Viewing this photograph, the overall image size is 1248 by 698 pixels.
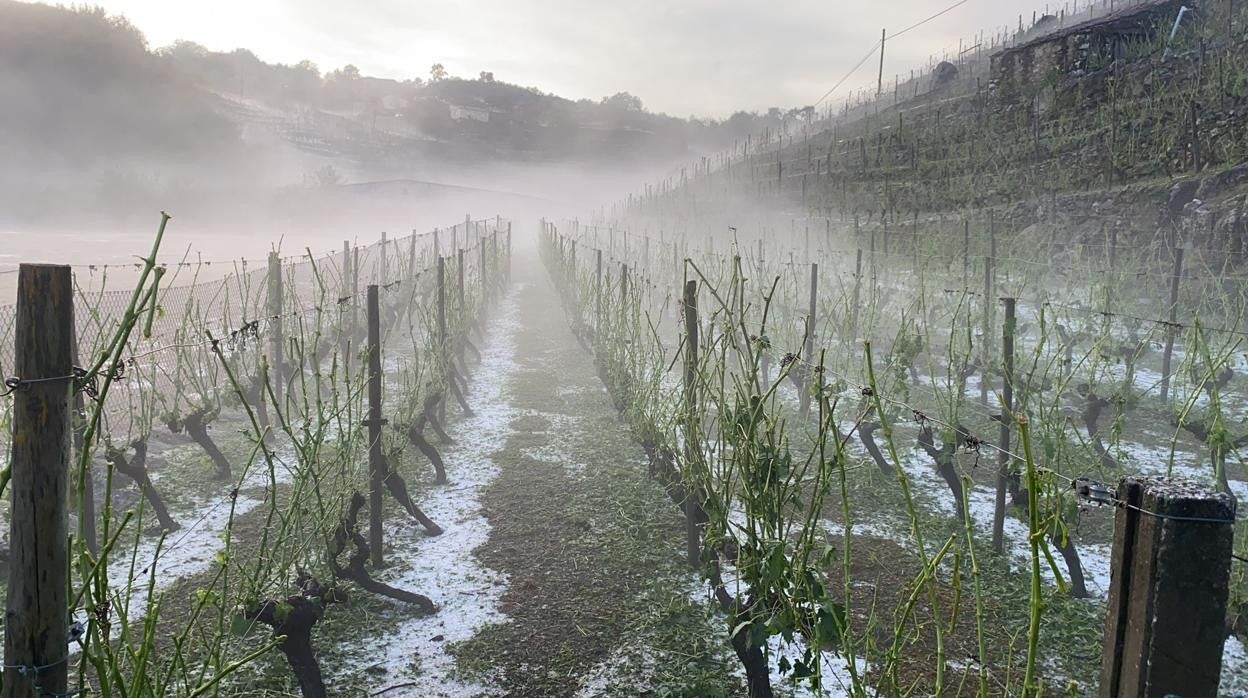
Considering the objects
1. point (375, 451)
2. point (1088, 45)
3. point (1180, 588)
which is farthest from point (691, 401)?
point (1088, 45)

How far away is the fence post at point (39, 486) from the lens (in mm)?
1315

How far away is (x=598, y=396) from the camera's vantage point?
292 inches

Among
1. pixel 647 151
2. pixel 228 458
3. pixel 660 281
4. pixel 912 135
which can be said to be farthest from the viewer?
pixel 647 151

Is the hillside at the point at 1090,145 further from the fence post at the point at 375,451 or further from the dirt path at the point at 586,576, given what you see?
the fence post at the point at 375,451

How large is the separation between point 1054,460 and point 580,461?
294cm

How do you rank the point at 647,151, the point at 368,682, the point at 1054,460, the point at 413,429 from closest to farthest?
the point at 368,682 → the point at 1054,460 → the point at 413,429 → the point at 647,151

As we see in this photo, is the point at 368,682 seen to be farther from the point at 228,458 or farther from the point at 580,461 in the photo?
the point at 228,458

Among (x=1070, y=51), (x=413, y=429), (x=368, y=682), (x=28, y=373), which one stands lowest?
(x=368, y=682)

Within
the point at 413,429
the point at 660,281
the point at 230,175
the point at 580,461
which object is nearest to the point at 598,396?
the point at 580,461

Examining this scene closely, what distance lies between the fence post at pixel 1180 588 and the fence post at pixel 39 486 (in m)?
1.77

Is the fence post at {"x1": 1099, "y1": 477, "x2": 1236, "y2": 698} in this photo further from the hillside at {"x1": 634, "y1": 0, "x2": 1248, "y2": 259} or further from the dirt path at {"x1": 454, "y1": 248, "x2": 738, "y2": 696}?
the hillside at {"x1": 634, "y1": 0, "x2": 1248, "y2": 259}

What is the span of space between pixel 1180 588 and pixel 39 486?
186cm

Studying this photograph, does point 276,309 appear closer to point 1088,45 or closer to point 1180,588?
point 1180,588

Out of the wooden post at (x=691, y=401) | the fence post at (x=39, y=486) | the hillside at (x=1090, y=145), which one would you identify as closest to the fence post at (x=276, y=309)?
the wooden post at (x=691, y=401)
